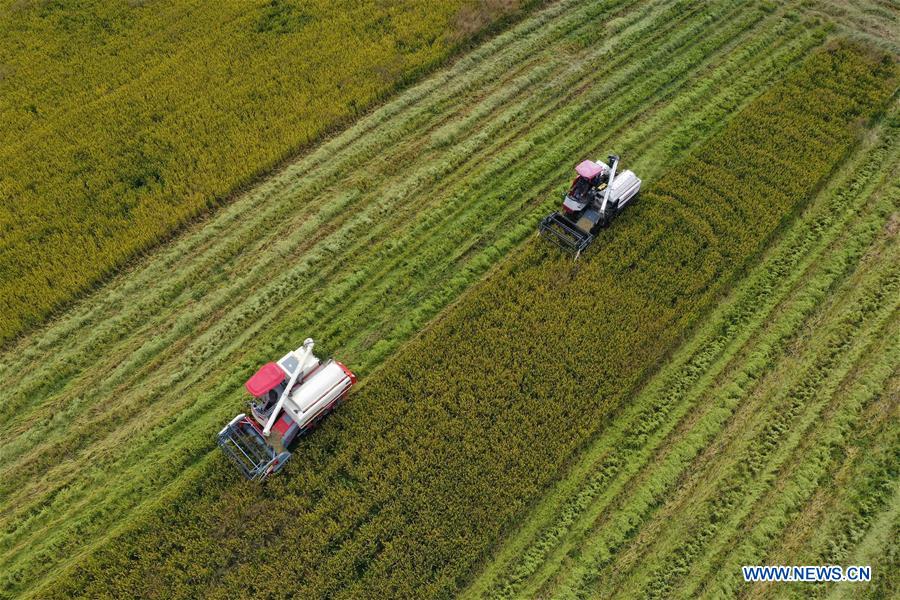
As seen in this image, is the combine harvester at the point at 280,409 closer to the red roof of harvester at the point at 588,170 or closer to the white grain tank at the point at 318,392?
the white grain tank at the point at 318,392

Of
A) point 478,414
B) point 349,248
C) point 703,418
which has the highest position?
point 349,248

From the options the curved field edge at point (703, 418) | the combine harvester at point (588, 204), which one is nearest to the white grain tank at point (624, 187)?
the combine harvester at point (588, 204)

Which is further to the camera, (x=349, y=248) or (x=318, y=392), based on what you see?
(x=349, y=248)

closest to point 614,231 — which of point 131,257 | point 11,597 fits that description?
point 131,257

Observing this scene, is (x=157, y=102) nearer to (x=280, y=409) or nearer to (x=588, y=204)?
Answer: (x=280, y=409)

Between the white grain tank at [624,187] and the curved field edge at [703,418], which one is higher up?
the white grain tank at [624,187]

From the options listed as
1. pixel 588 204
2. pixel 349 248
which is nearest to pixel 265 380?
pixel 349 248

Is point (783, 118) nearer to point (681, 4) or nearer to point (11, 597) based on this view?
point (681, 4)
